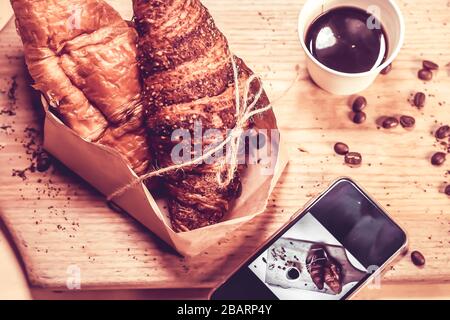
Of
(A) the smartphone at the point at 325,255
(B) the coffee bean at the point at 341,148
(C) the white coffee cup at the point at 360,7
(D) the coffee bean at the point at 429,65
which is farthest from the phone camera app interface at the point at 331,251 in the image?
(D) the coffee bean at the point at 429,65

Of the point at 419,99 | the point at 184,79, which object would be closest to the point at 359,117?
the point at 419,99

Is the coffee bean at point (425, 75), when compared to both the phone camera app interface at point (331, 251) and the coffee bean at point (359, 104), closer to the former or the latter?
the coffee bean at point (359, 104)

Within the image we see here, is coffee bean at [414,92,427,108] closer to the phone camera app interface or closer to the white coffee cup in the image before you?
the white coffee cup

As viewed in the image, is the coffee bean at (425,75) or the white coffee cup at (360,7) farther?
the coffee bean at (425,75)

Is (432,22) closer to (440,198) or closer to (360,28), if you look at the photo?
(360,28)

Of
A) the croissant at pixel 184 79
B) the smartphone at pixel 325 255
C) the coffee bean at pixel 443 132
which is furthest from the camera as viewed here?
the coffee bean at pixel 443 132

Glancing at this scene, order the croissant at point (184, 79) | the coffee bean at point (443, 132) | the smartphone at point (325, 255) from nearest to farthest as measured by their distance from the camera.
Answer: the croissant at point (184, 79), the smartphone at point (325, 255), the coffee bean at point (443, 132)
